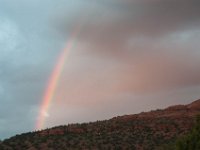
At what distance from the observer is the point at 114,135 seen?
82.2m

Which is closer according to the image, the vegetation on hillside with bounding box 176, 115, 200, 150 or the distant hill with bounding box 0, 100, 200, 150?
the vegetation on hillside with bounding box 176, 115, 200, 150

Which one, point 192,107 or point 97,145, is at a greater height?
point 192,107

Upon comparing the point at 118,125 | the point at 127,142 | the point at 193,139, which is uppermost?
the point at 118,125

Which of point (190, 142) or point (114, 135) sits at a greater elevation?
point (114, 135)

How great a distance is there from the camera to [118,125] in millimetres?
90562

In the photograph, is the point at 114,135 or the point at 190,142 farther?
the point at 114,135

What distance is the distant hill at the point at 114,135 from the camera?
249 feet

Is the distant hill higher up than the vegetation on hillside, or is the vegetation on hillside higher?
the distant hill

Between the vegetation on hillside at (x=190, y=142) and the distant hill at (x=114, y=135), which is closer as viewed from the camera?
the vegetation on hillside at (x=190, y=142)

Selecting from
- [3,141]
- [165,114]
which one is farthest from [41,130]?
[165,114]

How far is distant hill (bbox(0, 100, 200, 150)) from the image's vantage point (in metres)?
75.9

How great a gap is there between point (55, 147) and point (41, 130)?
16.5m

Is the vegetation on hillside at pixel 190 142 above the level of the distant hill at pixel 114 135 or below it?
below

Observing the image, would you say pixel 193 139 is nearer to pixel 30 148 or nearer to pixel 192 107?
pixel 30 148
